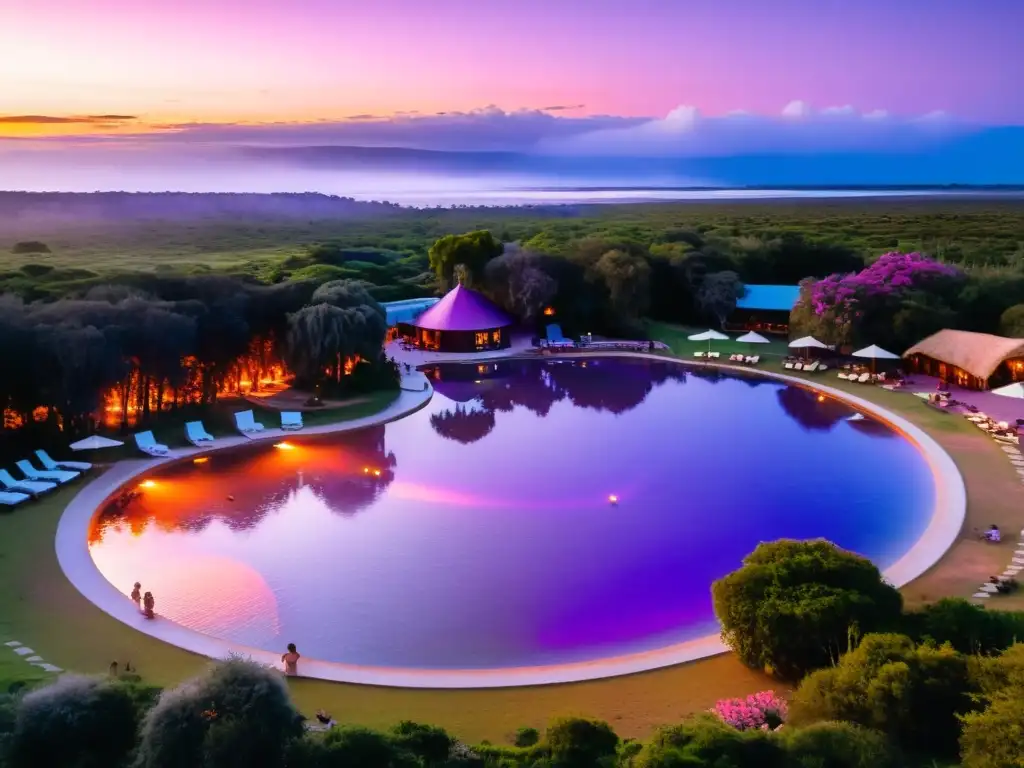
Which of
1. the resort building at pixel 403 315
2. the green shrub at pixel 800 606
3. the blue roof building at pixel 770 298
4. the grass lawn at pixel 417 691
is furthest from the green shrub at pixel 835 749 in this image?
the blue roof building at pixel 770 298

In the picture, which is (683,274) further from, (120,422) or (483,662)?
(483,662)

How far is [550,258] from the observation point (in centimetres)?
3859

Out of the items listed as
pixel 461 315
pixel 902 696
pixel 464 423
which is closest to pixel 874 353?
pixel 464 423

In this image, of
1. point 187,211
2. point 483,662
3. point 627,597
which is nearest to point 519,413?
point 627,597

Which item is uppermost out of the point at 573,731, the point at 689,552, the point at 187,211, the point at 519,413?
the point at 573,731

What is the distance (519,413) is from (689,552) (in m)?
11.5

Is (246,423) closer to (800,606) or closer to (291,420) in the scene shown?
(291,420)

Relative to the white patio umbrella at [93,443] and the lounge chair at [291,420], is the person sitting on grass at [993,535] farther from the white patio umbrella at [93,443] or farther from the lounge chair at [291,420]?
the white patio umbrella at [93,443]

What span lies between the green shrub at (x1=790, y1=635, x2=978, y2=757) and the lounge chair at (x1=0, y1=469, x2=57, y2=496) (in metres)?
15.5

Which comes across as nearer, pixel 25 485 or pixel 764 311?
pixel 25 485

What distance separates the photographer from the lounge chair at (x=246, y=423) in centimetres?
2348

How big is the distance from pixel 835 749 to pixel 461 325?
94.4ft

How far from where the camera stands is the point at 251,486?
19703mm

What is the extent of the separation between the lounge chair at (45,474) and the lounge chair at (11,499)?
1.07 m
